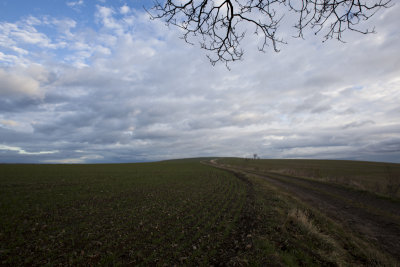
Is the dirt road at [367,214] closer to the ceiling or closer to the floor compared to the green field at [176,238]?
closer to the floor

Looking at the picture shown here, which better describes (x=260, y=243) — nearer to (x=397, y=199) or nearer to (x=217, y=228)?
(x=217, y=228)

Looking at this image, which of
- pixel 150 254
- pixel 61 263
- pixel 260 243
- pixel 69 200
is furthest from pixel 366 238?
pixel 69 200

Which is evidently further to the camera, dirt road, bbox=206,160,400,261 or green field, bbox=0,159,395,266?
dirt road, bbox=206,160,400,261

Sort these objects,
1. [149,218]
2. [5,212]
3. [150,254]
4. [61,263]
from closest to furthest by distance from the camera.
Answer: [61,263], [150,254], [149,218], [5,212]

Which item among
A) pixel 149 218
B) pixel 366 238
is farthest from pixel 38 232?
pixel 366 238

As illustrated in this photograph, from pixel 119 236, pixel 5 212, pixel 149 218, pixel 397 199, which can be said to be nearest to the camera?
pixel 119 236

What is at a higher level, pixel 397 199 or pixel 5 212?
pixel 5 212

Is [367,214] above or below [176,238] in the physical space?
below

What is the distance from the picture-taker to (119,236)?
25.9ft

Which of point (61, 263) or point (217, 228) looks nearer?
point (61, 263)

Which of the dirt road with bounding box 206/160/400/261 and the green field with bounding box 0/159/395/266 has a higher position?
the green field with bounding box 0/159/395/266

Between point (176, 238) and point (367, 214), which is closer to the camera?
point (176, 238)

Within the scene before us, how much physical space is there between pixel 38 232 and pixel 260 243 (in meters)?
9.64

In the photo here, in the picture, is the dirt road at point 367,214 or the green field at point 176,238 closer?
the green field at point 176,238
